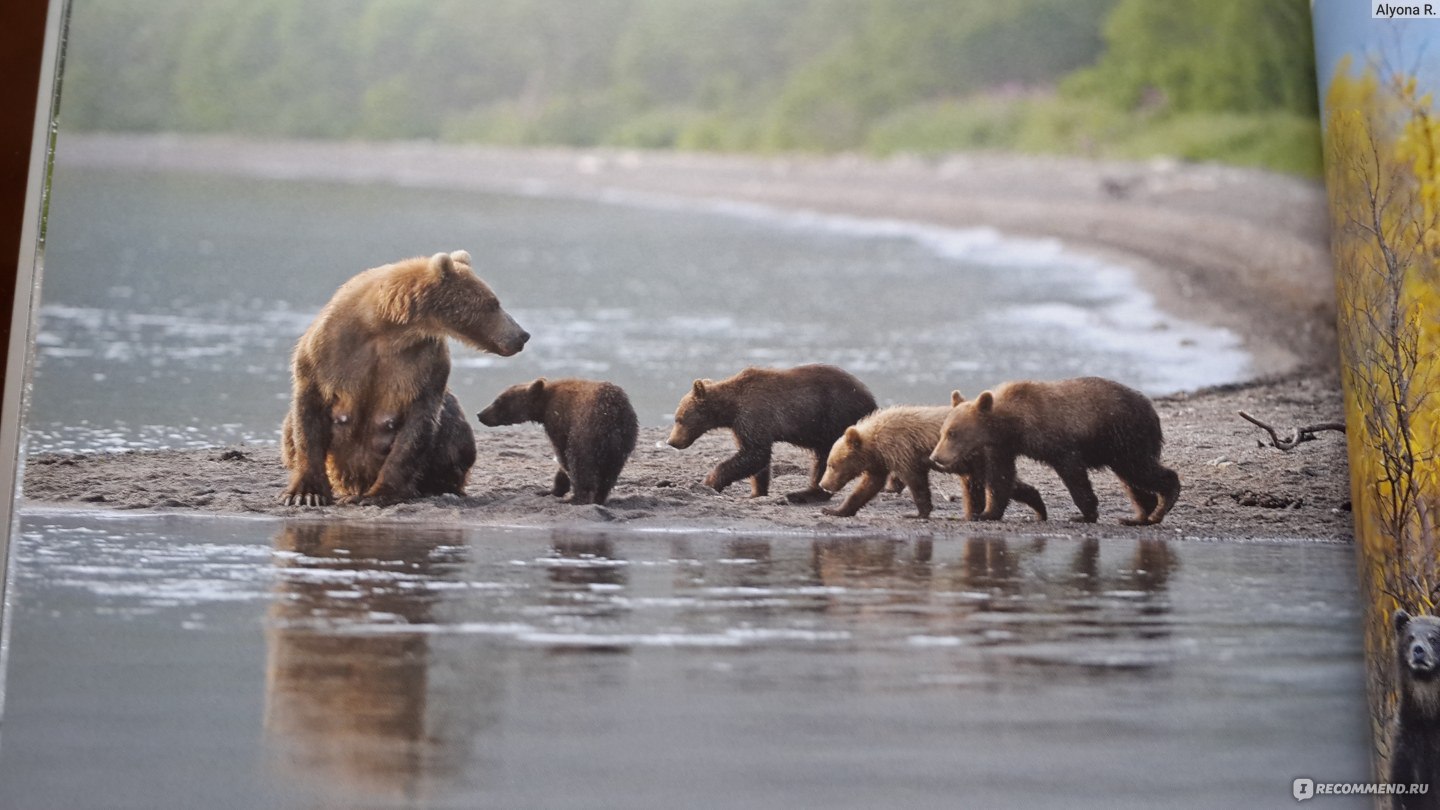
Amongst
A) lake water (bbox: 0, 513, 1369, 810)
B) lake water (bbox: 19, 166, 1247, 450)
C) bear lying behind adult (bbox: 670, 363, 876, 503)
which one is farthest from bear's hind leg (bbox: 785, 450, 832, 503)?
lake water (bbox: 19, 166, 1247, 450)

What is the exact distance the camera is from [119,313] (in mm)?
5031

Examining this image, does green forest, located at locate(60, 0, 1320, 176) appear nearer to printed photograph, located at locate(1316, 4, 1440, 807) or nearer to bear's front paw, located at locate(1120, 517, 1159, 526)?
printed photograph, located at locate(1316, 4, 1440, 807)

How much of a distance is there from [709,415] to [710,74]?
86.8 inches

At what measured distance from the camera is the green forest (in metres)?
5.71

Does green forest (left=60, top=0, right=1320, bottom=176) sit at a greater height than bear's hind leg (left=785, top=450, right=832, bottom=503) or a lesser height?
greater

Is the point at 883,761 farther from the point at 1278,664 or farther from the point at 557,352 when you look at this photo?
the point at 557,352

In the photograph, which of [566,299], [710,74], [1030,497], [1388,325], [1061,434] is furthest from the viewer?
[710,74]

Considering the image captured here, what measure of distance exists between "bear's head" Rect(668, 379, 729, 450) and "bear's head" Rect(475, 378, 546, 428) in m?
0.41

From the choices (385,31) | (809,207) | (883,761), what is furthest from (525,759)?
(809,207)

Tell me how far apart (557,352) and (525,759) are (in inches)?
87.6

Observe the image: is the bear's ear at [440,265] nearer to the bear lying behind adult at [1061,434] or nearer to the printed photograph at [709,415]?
the printed photograph at [709,415]

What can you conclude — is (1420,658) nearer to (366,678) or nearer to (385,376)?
(366,678)

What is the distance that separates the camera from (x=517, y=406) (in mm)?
→ 4312

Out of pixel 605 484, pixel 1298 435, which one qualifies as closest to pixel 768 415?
pixel 605 484
